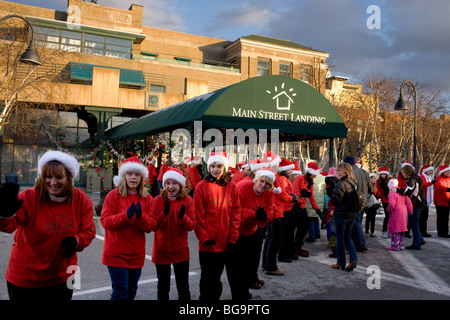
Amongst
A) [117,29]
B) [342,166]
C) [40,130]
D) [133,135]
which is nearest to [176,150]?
[133,135]

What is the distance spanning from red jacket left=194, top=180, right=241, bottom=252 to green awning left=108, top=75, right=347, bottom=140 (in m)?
5.74

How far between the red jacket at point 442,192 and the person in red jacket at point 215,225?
7723 mm

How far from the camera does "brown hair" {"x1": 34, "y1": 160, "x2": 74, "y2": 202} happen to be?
274cm

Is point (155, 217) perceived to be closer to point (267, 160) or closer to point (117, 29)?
point (267, 160)

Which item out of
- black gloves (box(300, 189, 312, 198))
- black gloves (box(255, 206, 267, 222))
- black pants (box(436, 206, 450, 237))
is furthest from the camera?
black pants (box(436, 206, 450, 237))

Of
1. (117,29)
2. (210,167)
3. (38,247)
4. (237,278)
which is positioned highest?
(117,29)

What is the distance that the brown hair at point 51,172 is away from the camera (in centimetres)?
274

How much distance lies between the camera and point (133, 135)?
16.6 metres

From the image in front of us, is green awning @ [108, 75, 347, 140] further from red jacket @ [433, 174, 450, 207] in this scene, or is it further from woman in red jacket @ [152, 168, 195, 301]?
woman in red jacket @ [152, 168, 195, 301]

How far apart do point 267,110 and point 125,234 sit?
7.91 meters

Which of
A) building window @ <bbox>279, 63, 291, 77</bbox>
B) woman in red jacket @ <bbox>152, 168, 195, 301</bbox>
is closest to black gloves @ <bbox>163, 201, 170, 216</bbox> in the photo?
woman in red jacket @ <bbox>152, 168, 195, 301</bbox>

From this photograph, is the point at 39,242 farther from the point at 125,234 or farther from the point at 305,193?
the point at 305,193

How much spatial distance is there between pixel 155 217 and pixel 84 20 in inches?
1216

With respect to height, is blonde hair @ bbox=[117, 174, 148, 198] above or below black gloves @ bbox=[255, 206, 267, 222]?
above
